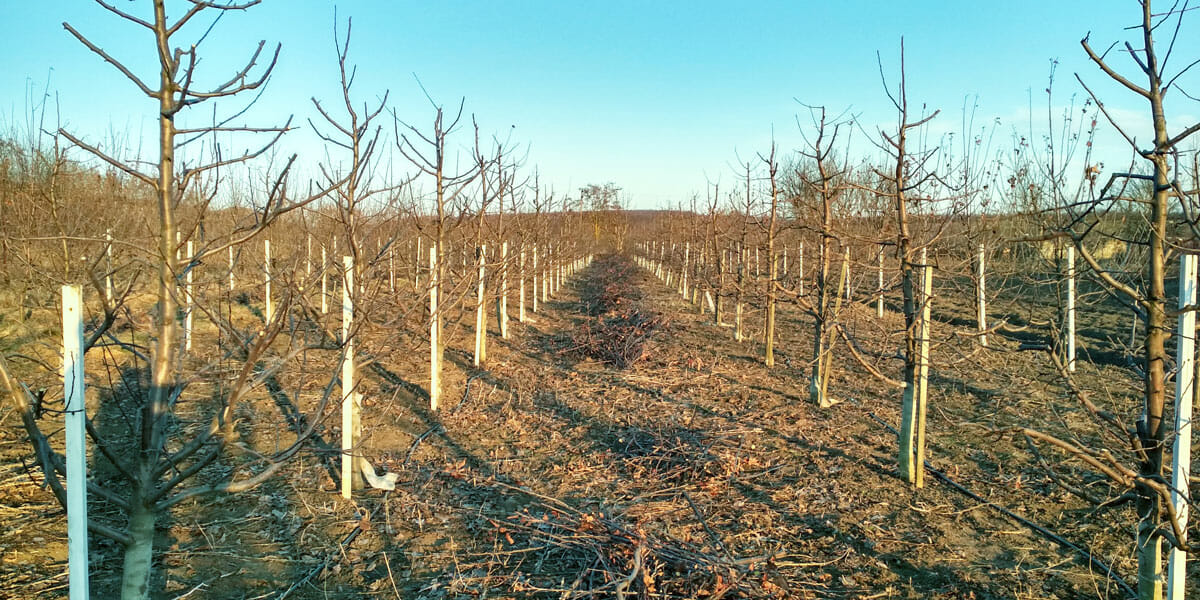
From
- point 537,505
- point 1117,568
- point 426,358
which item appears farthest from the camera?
point 426,358

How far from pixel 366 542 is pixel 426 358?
5582mm

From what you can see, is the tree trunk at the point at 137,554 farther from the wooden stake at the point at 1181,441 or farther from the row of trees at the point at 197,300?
the wooden stake at the point at 1181,441

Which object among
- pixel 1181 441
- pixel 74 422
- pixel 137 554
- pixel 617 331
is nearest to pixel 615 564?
pixel 137 554

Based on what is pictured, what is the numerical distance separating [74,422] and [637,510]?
10.1ft

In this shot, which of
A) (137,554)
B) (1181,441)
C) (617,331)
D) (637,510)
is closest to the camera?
(137,554)

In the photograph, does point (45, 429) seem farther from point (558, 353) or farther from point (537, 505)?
point (558, 353)

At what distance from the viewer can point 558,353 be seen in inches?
403

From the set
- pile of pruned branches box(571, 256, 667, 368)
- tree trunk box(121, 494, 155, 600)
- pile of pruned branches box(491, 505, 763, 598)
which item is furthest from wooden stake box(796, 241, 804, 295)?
tree trunk box(121, 494, 155, 600)

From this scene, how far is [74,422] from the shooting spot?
2.29m

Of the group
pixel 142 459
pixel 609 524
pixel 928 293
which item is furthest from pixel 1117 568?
pixel 142 459

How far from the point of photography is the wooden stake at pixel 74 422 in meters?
2.26

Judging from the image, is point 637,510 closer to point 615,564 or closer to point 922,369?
point 615,564

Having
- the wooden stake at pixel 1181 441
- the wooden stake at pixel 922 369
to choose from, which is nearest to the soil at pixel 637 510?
the wooden stake at pixel 922 369

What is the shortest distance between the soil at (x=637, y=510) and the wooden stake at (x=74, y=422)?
86cm
